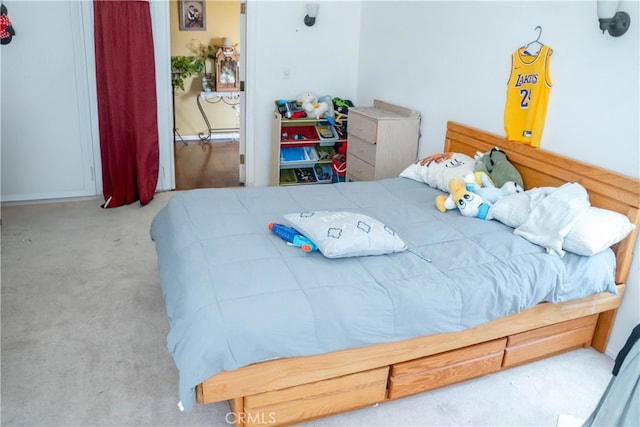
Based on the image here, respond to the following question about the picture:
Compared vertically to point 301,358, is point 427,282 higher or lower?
higher

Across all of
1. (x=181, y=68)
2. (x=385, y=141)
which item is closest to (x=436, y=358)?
(x=385, y=141)

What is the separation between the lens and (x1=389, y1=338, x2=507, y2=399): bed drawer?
7.59ft

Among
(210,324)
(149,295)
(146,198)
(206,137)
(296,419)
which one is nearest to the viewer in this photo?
(210,324)

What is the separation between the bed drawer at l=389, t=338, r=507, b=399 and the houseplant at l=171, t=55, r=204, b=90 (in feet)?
16.0

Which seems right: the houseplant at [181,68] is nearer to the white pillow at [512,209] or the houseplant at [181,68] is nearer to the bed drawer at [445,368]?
the white pillow at [512,209]

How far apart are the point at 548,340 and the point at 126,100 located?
3.62m

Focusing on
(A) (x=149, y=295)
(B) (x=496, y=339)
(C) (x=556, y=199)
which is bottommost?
(A) (x=149, y=295)

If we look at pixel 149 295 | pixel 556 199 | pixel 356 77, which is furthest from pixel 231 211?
pixel 356 77

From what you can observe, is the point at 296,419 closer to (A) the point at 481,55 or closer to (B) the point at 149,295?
(B) the point at 149,295

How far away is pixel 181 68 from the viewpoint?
6273 millimetres

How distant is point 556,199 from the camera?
2676 mm

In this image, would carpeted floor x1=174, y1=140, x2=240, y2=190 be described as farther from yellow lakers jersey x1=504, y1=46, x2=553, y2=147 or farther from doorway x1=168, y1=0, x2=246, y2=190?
yellow lakers jersey x1=504, y1=46, x2=553, y2=147

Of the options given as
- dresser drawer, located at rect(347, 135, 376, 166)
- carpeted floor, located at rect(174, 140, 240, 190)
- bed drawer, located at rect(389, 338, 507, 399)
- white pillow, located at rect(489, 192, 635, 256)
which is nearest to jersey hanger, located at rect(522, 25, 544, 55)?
white pillow, located at rect(489, 192, 635, 256)

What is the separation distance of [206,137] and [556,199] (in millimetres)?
5351
